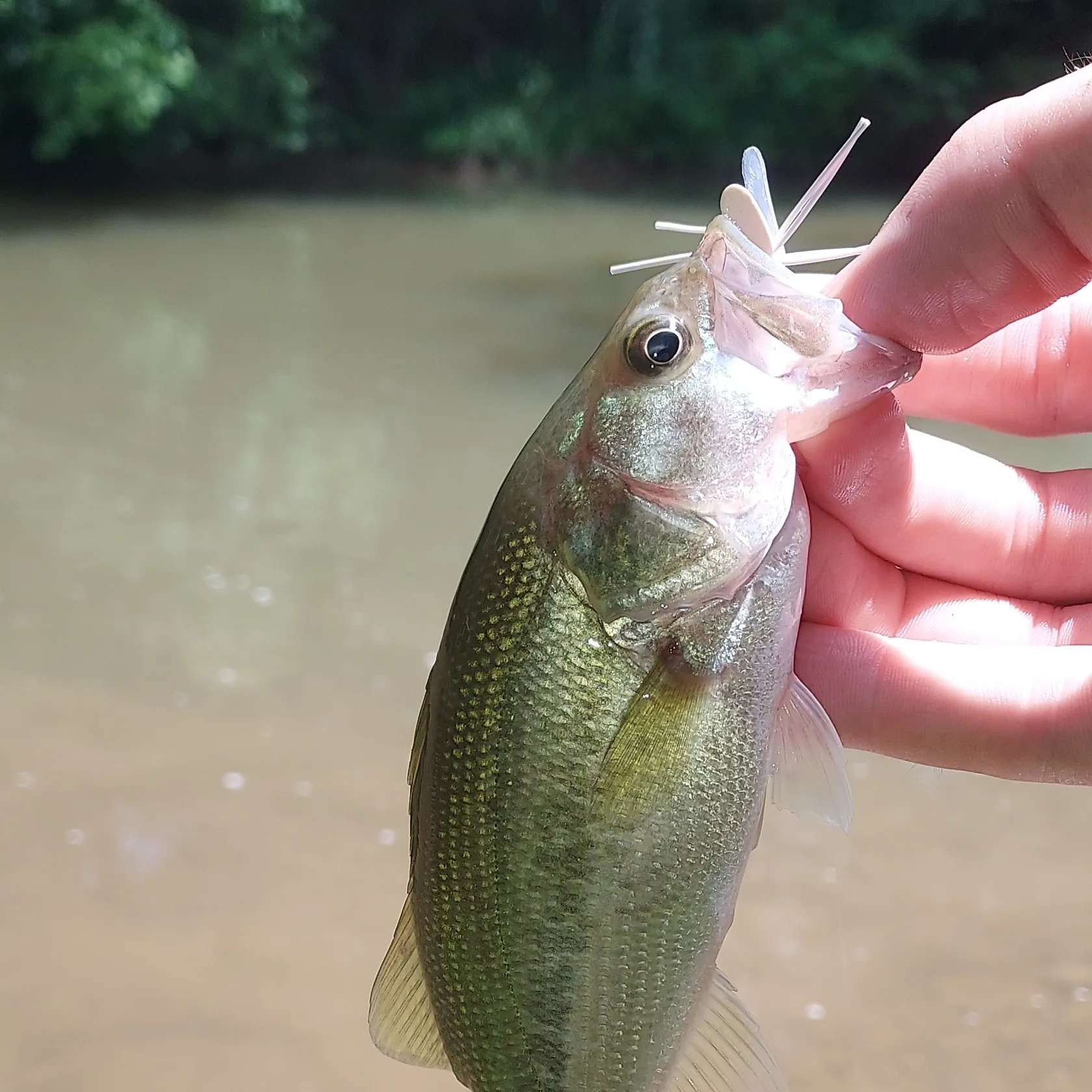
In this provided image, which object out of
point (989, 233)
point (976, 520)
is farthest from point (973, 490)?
point (989, 233)

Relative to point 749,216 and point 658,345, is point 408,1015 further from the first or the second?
point 749,216

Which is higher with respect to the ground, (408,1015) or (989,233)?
(989,233)

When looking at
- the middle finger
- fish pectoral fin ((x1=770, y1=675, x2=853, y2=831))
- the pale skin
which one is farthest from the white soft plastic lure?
fish pectoral fin ((x1=770, y1=675, x2=853, y2=831))

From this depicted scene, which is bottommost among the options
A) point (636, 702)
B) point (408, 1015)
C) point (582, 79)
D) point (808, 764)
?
point (582, 79)

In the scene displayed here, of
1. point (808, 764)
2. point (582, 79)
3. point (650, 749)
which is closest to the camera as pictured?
point (650, 749)

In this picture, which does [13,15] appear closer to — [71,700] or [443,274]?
[443,274]
